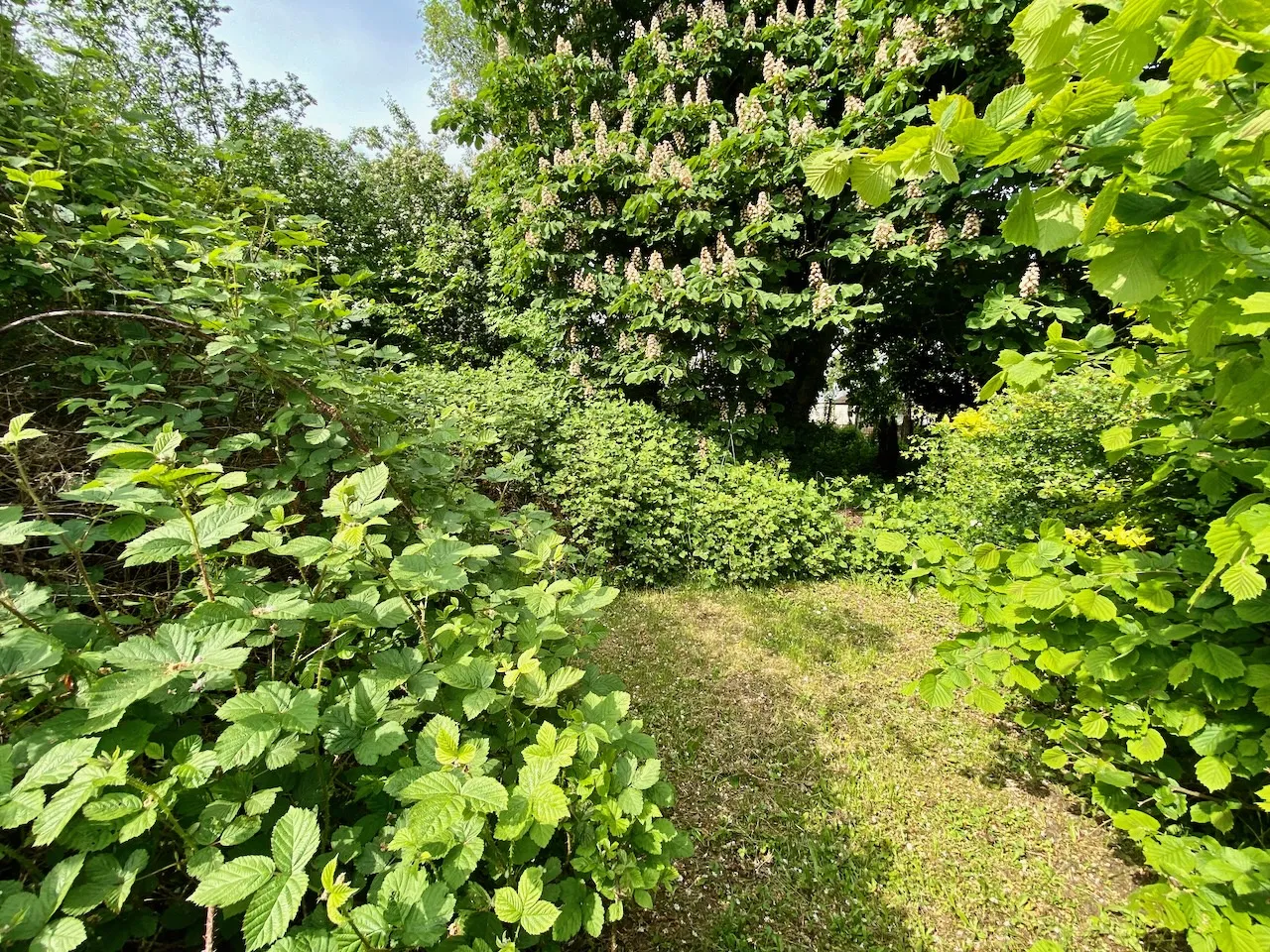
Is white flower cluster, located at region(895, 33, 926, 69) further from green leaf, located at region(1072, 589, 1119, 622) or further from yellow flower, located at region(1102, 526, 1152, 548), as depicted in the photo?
green leaf, located at region(1072, 589, 1119, 622)

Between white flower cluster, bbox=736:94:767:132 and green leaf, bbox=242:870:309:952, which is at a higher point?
white flower cluster, bbox=736:94:767:132

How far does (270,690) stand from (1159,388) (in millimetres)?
2655

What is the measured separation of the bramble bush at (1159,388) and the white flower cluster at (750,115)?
464 centimetres

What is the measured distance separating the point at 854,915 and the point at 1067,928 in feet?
2.68

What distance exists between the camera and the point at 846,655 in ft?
11.9

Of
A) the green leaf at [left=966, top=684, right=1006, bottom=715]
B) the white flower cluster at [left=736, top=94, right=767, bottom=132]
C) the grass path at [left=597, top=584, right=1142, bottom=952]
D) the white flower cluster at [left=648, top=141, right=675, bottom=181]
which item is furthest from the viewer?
the white flower cluster at [left=648, top=141, right=675, bottom=181]

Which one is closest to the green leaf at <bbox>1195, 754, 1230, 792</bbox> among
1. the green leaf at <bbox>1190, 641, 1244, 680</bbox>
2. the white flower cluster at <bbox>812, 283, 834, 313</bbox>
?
the green leaf at <bbox>1190, 641, 1244, 680</bbox>

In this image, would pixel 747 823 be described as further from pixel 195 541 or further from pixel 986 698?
pixel 195 541

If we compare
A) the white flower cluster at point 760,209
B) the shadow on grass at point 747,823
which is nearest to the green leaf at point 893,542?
the shadow on grass at point 747,823

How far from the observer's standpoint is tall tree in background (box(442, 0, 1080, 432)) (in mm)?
5094

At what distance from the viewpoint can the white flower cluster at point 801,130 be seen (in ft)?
16.7

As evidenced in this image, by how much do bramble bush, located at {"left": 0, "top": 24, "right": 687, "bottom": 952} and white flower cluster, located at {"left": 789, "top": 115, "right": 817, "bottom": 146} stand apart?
532 cm

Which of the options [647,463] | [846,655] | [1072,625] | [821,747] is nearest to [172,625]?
[1072,625]

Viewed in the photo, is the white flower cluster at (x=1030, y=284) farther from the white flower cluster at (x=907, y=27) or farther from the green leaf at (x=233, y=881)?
the green leaf at (x=233, y=881)
